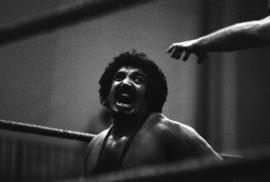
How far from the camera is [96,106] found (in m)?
3.11

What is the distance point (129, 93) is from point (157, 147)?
0.15 metres

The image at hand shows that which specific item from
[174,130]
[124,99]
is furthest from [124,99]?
[174,130]

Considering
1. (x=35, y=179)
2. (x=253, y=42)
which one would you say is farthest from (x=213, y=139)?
(x=253, y=42)

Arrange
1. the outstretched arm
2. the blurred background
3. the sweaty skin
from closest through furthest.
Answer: the outstretched arm, the sweaty skin, the blurred background

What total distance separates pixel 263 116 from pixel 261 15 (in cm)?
65

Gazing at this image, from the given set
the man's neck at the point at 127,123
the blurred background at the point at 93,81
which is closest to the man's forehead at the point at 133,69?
the man's neck at the point at 127,123

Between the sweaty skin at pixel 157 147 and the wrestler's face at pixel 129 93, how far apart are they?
0.16 feet

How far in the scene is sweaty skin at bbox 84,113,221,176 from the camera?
110 centimetres

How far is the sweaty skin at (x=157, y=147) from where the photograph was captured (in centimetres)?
110

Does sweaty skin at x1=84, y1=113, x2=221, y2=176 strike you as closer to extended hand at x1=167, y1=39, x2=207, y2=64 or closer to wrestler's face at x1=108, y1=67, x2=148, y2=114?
wrestler's face at x1=108, y1=67, x2=148, y2=114

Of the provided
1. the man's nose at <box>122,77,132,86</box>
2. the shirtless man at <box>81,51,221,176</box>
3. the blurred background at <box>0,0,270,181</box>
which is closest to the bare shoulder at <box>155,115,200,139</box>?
the shirtless man at <box>81,51,221,176</box>

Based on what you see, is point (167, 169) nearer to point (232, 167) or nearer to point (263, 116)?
point (232, 167)

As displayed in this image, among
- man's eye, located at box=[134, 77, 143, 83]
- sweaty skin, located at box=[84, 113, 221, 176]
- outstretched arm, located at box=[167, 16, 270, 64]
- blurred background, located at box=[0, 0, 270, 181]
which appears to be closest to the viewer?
outstretched arm, located at box=[167, 16, 270, 64]

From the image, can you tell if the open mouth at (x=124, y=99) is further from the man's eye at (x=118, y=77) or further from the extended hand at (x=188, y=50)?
the extended hand at (x=188, y=50)
